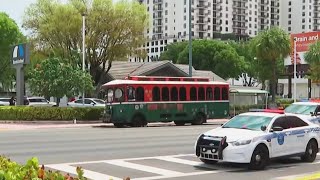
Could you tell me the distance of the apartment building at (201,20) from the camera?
163125 millimetres

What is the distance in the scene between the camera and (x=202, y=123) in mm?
35688

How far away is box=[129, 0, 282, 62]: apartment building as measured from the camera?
163 m

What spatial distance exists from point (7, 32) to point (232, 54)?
44.9 m

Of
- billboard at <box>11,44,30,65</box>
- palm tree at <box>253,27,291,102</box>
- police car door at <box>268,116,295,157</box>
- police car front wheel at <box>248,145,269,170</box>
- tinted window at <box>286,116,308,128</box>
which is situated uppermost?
palm tree at <box>253,27,291,102</box>

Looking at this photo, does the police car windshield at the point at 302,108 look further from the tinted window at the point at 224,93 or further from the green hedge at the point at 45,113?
the green hedge at the point at 45,113

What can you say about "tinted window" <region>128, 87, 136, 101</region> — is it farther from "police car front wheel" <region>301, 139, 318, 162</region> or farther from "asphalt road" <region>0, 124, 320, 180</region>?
"police car front wheel" <region>301, 139, 318, 162</region>

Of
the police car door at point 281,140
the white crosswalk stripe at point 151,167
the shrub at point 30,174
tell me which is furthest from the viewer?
the police car door at point 281,140

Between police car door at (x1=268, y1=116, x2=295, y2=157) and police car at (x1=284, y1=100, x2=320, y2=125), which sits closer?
police car door at (x1=268, y1=116, x2=295, y2=157)

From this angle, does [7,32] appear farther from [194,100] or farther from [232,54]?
[232,54]

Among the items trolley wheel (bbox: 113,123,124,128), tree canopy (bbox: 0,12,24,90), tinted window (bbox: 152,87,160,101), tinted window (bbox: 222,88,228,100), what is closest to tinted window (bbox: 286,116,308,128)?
tinted window (bbox: 152,87,160,101)

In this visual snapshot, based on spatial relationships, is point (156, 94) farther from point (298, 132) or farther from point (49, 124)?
point (298, 132)

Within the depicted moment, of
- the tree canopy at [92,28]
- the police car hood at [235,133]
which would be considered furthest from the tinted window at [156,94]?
the tree canopy at [92,28]

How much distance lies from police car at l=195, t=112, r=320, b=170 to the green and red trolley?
17140 mm

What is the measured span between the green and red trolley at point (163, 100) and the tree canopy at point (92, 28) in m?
18.0
